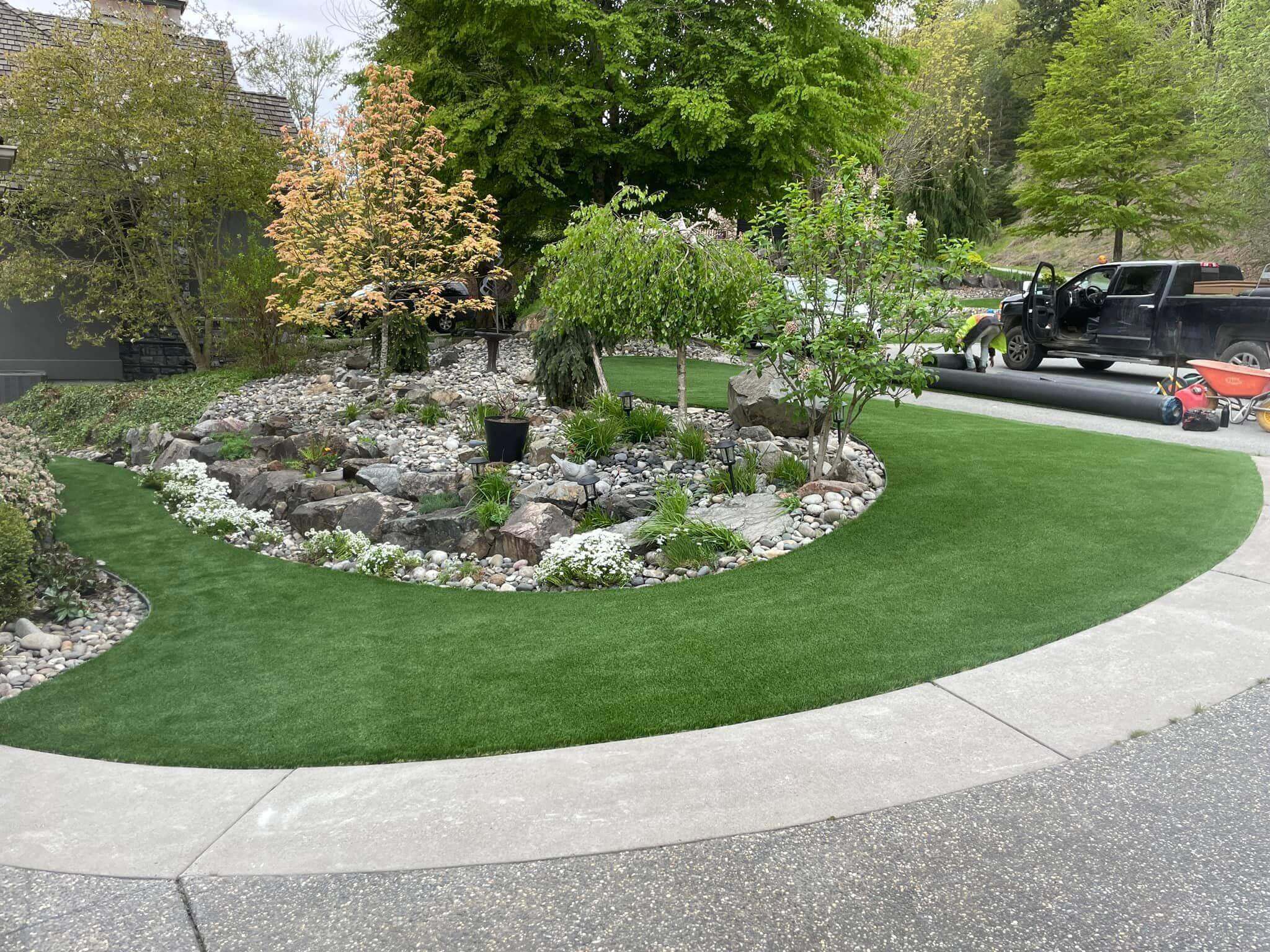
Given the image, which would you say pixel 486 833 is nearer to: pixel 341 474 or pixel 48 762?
pixel 48 762

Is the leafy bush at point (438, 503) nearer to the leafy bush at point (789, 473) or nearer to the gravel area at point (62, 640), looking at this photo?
the gravel area at point (62, 640)

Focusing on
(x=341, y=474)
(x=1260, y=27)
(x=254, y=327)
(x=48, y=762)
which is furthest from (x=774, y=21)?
(x=1260, y=27)

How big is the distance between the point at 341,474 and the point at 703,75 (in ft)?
33.1

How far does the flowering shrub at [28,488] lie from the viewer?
20.4 ft

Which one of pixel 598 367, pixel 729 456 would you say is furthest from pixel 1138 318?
pixel 729 456

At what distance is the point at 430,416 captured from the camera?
10.7m

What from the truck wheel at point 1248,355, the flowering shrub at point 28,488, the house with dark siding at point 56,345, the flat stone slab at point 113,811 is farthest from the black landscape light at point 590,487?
the house with dark siding at point 56,345

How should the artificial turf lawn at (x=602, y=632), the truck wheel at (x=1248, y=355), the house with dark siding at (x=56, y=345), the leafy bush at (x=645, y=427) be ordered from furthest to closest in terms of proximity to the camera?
the house with dark siding at (x=56, y=345)
the truck wheel at (x=1248, y=355)
the leafy bush at (x=645, y=427)
the artificial turf lawn at (x=602, y=632)

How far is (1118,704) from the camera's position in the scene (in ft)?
12.8

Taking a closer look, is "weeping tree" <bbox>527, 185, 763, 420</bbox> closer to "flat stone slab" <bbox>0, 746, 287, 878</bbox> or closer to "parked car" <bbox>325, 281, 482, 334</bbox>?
"parked car" <bbox>325, 281, 482, 334</bbox>

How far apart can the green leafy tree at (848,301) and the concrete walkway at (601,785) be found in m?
3.17

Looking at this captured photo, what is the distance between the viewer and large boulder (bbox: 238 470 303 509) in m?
8.43

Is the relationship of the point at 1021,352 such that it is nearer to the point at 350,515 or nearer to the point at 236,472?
the point at 350,515

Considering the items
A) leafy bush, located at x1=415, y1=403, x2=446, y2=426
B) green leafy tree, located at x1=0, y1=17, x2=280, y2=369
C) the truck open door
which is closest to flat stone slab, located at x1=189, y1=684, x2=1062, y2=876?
leafy bush, located at x1=415, y1=403, x2=446, y2=426
